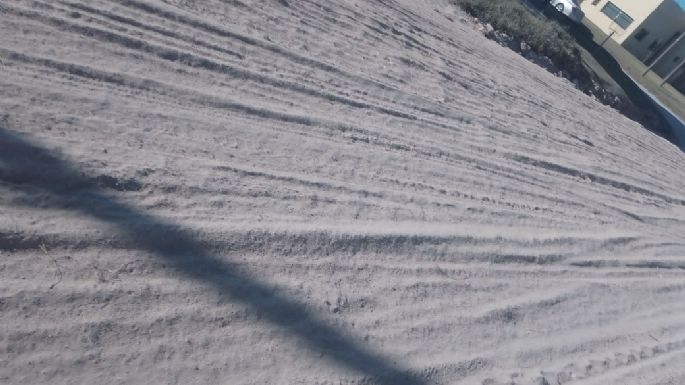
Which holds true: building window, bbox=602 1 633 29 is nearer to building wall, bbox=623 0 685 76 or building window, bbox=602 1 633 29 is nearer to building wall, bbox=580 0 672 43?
building wall, bbox=580 0 672 43

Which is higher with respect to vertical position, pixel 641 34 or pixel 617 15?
pixel 617 15

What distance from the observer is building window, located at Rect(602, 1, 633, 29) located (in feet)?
105

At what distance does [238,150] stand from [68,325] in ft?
5.87

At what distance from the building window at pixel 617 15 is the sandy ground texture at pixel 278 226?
30401 millimetres

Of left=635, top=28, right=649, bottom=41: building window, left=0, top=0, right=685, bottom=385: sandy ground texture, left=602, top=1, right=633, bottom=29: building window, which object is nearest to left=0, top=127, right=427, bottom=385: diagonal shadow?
left=0, top=0, right=685, bottom=385: sandy ground texture

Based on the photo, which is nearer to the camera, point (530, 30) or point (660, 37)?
point (530, 30)

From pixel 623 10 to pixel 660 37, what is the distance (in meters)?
3.45

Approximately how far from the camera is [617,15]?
32250 mm

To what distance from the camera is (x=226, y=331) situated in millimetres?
2961

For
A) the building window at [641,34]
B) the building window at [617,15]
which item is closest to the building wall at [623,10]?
the building window at [617,15]

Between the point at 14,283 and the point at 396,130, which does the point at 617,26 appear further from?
the point at 14,283

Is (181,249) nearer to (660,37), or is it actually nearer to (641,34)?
(641,34)

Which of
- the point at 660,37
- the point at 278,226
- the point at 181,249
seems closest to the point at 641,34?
the point at 660,37

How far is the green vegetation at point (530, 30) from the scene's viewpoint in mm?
12836
